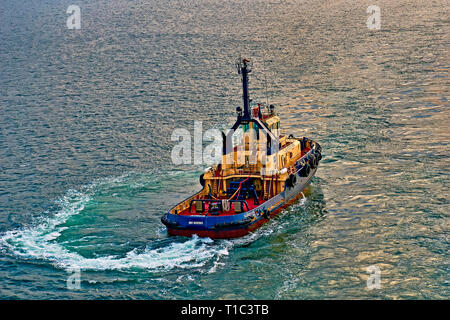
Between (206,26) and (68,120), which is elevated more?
(206,26)

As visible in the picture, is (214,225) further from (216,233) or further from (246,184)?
(246,184)

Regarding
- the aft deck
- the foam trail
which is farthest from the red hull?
the aft deck

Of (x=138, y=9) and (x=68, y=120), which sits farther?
(x=138, y=9)

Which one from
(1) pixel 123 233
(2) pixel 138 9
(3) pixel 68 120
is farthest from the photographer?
(2) pixel 138 9

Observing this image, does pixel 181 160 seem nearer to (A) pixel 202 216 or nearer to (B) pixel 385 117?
(A) pixel 202 216

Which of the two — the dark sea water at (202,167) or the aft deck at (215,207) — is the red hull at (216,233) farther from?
the aft deck at (215,207)

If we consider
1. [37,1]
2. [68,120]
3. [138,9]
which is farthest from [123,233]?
[37,1]

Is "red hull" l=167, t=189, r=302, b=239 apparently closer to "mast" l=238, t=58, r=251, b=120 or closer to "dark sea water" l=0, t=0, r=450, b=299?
"dark sea water" l=0, t=0, r=450, b=299

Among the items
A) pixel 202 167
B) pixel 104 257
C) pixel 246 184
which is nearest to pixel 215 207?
pixel 246 184
